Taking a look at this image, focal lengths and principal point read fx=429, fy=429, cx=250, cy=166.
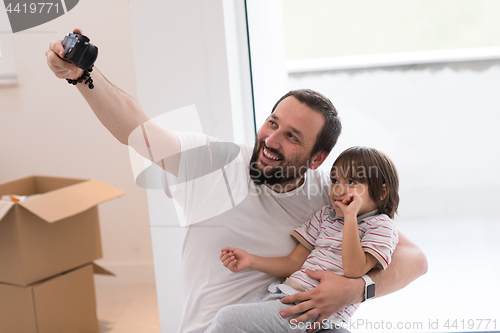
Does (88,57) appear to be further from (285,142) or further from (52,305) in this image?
(52,305)

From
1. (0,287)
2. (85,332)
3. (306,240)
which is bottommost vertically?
(85,332)

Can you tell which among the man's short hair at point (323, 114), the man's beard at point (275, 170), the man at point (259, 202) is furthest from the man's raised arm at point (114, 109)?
the man's short hair at point (323, 114)

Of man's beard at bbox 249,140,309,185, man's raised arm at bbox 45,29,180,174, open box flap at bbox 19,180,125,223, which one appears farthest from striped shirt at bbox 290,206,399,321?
open box flap at bbox 19,180,125,223

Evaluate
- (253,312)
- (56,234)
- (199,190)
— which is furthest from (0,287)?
(253,312)

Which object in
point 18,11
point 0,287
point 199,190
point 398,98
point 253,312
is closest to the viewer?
point 253,312

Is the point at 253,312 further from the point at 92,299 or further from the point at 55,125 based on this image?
the point at 55,125

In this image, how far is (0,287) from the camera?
1.70 metres

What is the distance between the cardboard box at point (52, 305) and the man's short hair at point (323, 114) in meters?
1.17

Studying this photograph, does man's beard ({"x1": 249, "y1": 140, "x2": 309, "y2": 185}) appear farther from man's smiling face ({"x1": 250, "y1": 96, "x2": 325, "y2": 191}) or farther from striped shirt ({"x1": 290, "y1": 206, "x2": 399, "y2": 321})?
striped shirt ({"x1": 290, "y1": 206, "x2": 399, "y2": 321})

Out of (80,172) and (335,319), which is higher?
(80,172)

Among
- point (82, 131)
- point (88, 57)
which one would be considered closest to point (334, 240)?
point (88, 57)

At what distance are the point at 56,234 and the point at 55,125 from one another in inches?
30.0

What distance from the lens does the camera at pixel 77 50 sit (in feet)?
3.09

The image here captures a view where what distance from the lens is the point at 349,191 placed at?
1194 mm
